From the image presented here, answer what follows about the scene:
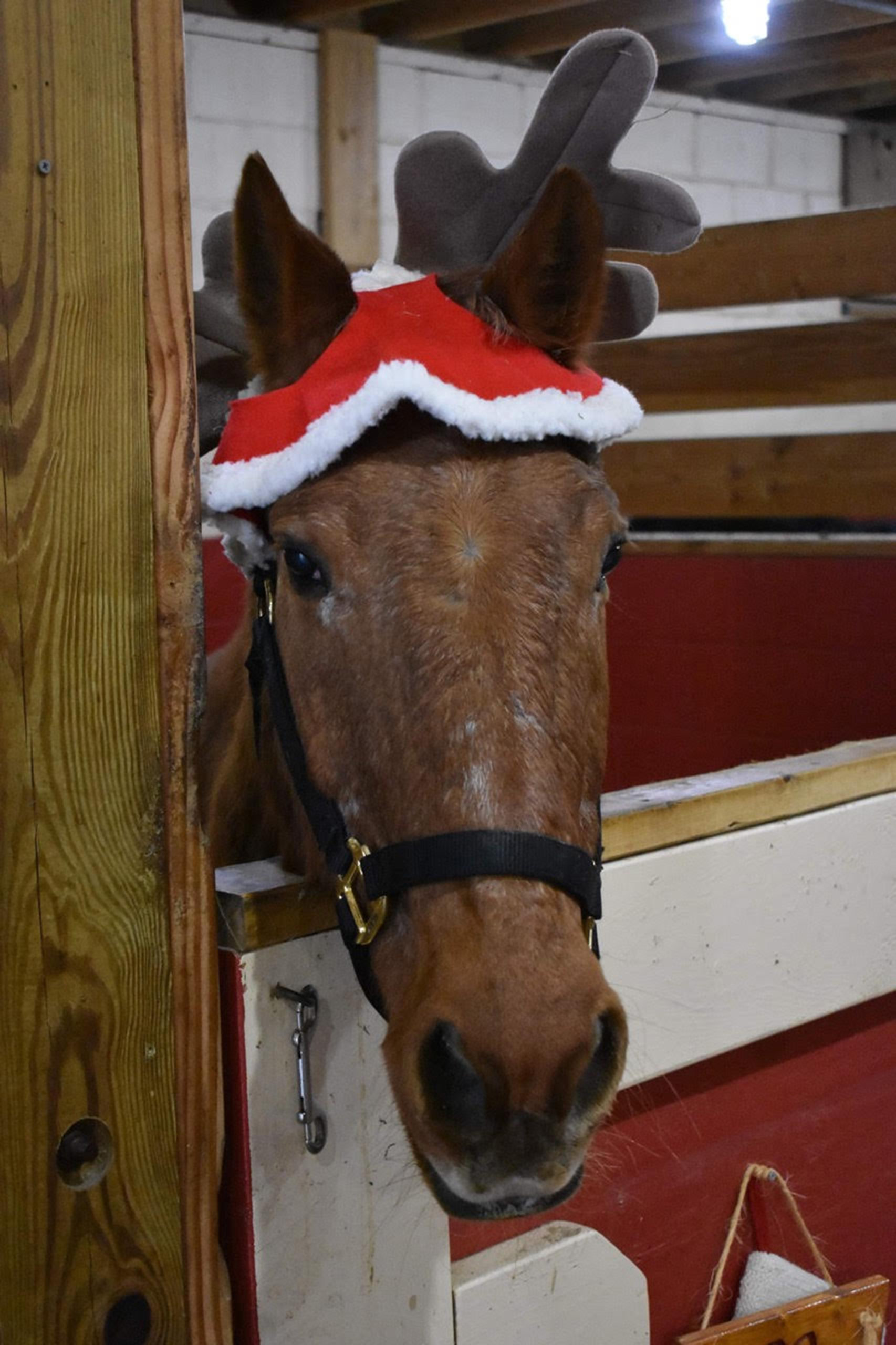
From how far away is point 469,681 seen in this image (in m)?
1.07

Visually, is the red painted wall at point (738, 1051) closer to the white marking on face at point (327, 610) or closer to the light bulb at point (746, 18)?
the white marking on face at point (327, 610)

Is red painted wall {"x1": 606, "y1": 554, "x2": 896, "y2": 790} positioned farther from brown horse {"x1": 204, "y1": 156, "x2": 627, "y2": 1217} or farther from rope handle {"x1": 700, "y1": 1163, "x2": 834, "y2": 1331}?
brown horse {"x1": 204, "y1": 156, "x2": 627, "y2": 1217}

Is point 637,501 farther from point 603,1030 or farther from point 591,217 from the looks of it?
point 603,1030

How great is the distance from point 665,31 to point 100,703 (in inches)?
193

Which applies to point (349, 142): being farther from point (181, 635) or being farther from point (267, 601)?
point (181, 635)

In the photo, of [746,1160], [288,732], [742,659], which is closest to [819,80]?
[742,659]

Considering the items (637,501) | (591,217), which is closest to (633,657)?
(637,501)

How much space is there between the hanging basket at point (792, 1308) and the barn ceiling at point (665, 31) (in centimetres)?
363

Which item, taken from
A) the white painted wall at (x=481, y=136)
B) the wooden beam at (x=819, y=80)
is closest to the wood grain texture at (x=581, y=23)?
the white painted wall at (x=481, y=136)

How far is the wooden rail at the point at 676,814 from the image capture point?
1.20 metres

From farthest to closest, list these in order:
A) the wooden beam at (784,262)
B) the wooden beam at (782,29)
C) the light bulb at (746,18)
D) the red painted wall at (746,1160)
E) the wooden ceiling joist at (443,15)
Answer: the wooden ceiling joist at (443,15), the wooden beam at (782,29), the wooden beam at (784,262), the light bulb at (746,18), the red painted wall at (746,1160)

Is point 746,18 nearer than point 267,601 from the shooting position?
No

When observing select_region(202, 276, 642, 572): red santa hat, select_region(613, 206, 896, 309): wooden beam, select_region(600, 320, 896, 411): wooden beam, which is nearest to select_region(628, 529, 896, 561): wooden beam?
select_region(600, 320, 896, 411): wooden beam

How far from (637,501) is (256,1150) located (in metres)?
3.23
